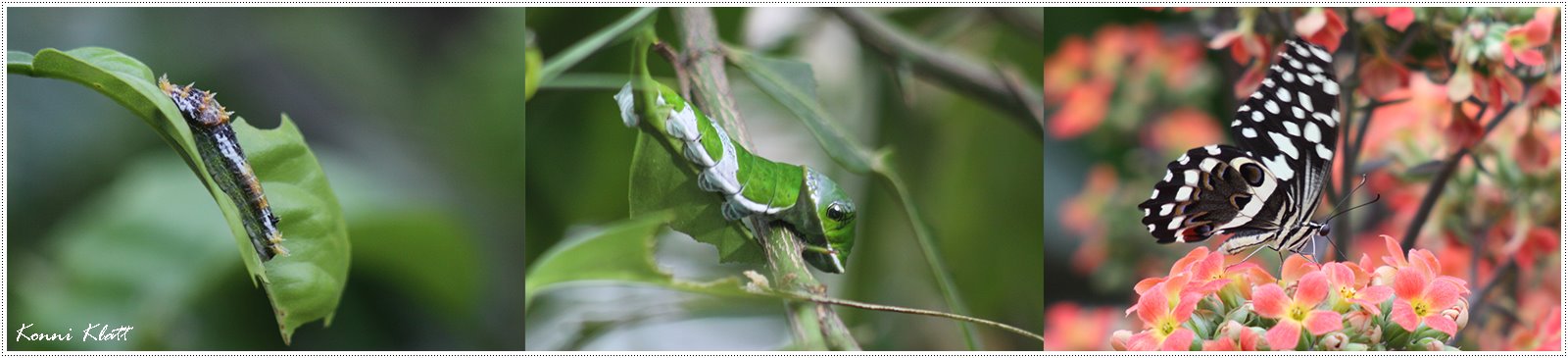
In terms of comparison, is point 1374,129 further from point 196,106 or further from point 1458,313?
point 196,106

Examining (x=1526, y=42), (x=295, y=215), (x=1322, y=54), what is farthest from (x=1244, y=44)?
(x=295, y=215)

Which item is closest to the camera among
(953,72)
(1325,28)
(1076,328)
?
(1325,28)

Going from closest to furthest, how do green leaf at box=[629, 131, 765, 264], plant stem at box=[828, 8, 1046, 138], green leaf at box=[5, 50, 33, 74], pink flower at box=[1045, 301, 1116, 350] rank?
1. green leaf at box=[5, 50, 33, 74]
2. green leaf at box=[629, 131, 765, 264]
3. plant stem at box=[828, 8, 1046, 138]
4. pink flower at box=[1045, 301, 1116, 350]

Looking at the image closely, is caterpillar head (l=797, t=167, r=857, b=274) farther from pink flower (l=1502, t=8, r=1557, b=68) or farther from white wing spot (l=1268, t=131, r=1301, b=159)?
pink flower (l=1502, t=8, r=1557, b=68)

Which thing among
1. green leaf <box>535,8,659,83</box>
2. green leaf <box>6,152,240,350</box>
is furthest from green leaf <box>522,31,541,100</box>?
green leaf <box>6,152,240,350</box>

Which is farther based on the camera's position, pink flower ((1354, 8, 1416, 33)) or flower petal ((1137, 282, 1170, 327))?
pink flower ((1354, 8, 1416, 33))

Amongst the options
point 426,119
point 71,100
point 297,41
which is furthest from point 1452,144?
point 71,100
